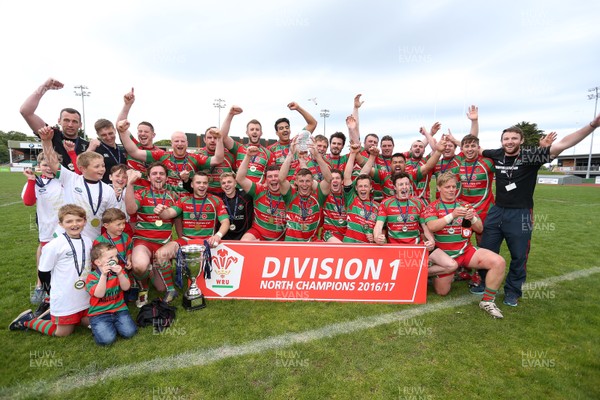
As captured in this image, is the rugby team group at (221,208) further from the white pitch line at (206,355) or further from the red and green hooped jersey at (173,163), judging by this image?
the white pitch line at (206,355)

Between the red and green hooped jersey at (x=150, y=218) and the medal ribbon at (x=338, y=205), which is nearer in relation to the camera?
the red and green hooped jersey at (x=150, y=218)

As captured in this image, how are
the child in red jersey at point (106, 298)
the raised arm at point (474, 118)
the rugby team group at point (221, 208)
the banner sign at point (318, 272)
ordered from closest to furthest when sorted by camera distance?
the child in red jersey at point (106, 298)
the rugby team group at point (221, 208)
the banner sign at point (318, 272)
the raised arm at point (474, 118)

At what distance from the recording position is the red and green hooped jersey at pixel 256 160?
18.6 feet

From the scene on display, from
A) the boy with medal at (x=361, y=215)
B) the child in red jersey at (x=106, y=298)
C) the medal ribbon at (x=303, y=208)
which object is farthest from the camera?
the medal ribbon at (x=303, y=208)

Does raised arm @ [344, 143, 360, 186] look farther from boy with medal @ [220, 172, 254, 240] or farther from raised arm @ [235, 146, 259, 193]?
boy with medal @ [220, 172, 254, 240]

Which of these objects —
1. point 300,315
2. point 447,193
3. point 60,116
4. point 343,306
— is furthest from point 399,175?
point 60,116

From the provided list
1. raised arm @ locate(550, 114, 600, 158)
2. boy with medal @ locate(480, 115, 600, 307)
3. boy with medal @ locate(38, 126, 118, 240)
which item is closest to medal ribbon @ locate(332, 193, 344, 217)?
boy with medal @ locate(480, 115, 600, 307)

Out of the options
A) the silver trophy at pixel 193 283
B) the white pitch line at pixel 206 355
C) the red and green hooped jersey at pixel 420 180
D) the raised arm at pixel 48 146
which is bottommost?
the white pitch line at pixel 206 355

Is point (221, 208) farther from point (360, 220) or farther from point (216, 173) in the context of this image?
point (360, 220)

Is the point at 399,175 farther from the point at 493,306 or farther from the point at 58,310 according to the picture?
the point at 58,310

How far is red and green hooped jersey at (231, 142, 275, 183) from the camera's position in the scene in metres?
5.66

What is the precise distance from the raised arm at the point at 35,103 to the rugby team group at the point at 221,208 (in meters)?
0.01

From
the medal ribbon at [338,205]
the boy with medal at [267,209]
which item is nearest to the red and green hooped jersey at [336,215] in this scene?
the medal ribbon at [338,205]

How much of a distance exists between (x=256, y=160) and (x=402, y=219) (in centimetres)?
283
